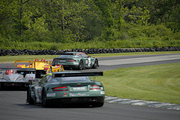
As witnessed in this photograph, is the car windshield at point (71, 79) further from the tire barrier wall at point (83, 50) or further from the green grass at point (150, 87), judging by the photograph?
the tire barrier wall at point (83, 50)

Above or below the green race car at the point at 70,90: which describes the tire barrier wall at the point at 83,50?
above

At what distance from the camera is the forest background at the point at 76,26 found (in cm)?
5578

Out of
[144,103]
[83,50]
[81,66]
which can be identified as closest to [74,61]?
[81,66]

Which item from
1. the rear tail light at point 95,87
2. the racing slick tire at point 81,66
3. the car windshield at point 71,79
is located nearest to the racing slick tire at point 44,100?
the car windshield at point 71,79

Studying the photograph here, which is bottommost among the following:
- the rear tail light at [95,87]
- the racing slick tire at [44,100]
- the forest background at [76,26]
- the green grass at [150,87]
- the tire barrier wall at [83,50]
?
the green grass at [150,87]

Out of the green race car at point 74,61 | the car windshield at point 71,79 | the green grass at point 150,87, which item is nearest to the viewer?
the car windshield at point 71,79

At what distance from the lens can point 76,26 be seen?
6769 centimetres

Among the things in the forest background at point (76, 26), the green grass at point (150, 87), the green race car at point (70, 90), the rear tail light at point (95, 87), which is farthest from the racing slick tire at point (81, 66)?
the forest background at point (76, 26)

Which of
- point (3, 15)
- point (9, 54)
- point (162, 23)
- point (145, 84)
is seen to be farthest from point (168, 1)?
point (145, 84)

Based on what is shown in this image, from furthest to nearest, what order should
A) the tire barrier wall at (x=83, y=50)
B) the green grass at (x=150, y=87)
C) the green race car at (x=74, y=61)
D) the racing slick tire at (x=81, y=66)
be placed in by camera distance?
the tire barrier wall at (x=83, y=50) < the racing slick tire at (x=81, y=66) < the green race car at (x=74, y=61) < the green grass at (x=150, y=87)

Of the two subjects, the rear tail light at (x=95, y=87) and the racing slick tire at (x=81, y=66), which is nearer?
the rear tail light at (x=95, y=87)

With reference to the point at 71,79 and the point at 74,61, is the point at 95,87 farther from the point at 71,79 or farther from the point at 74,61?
the point at 74,61

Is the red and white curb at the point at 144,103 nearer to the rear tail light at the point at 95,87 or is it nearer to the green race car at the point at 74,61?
the rear tail light at the point at 95,87

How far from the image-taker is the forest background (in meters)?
Result: 55.8
